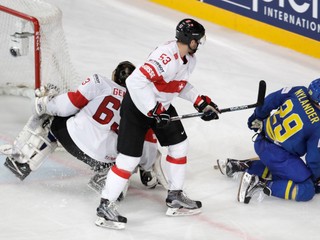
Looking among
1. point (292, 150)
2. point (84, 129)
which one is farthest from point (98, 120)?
point (292, 150)

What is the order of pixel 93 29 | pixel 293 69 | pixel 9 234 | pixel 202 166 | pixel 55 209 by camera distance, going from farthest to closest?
pixel 93 29
pixel 293 69
pixel 202 166
pixel 55 209
pixel 9 234

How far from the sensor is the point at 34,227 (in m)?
4.53

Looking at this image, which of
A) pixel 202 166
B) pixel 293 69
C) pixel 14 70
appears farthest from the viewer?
pixel 293 69

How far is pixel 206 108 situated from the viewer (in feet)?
15.6

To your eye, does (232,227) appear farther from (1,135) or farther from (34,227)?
(1,135)

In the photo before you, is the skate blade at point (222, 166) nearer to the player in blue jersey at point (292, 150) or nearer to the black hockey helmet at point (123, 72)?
the player in blue jersey at point (292, 150)

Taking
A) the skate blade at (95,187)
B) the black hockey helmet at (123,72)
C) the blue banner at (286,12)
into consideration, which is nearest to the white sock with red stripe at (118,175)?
the skate blade at (95,187)

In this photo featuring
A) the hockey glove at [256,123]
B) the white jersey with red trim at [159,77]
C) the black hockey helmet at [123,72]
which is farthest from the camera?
the hockey glove at [256,123]

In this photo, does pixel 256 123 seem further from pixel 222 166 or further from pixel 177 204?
pixel 177 204

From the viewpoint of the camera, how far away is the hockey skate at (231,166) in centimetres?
529

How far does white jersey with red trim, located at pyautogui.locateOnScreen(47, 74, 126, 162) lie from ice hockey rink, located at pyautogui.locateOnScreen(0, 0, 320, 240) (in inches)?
11.3

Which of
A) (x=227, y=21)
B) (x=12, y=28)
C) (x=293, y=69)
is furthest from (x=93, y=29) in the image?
(x=12, y=28)

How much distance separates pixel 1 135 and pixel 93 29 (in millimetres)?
2411

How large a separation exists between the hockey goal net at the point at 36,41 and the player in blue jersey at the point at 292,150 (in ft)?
4.27
